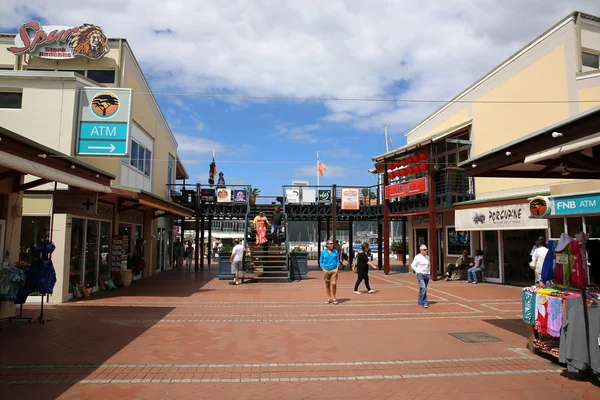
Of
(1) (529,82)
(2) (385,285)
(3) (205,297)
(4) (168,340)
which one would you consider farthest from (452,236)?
(4) (168,340)

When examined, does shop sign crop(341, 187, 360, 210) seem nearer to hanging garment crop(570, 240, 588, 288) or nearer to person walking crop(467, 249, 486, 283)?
person walking crop(467, 249, 486, 283)

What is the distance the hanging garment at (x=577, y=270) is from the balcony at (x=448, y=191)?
11.3 metres

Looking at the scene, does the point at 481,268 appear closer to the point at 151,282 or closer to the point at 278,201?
the point at 278,201

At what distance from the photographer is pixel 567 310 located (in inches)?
205

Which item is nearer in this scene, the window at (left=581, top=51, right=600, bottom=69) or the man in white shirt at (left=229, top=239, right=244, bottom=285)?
the window at (left=581, top=51, right=600, bottom=69)

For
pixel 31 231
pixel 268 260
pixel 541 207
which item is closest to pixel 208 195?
pixel 268 260

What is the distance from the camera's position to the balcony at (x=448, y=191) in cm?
1720

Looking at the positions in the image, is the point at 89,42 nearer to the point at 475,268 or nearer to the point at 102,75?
the point at 102,75

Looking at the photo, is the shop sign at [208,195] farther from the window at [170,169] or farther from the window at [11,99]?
the window at [11,99]

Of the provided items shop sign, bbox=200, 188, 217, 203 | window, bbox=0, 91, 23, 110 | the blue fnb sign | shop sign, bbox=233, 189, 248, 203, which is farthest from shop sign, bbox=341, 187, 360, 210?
window, bbox=0, 91, 23, 110

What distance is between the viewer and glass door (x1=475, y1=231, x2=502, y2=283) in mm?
16000

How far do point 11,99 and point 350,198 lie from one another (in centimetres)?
1546

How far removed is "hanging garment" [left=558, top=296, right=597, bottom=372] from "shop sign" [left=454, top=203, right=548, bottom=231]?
902cm

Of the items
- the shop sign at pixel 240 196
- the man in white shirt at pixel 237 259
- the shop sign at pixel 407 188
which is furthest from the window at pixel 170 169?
the shop sign at pixel 407 188
